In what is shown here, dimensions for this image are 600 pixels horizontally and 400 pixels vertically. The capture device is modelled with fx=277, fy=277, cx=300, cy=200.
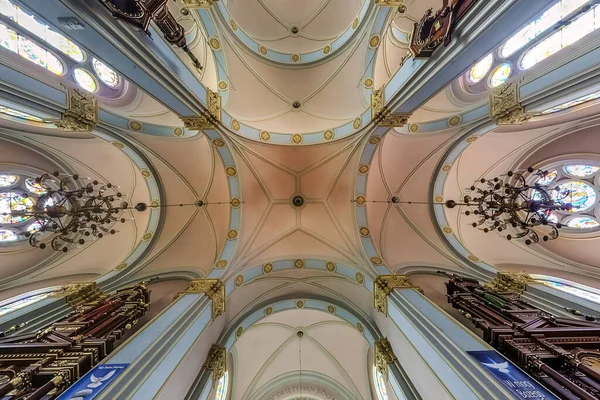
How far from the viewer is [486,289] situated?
845cm

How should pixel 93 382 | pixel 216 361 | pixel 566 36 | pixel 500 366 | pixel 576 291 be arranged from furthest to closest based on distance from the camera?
pixel 216 361 → pixel 576 291 → pixel 566 36 → pixel 500 366 → pixel 93 382

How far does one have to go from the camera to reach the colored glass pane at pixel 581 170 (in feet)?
31.8

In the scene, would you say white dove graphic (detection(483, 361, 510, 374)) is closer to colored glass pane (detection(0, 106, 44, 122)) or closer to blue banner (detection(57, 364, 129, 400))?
blue banner (detection(57, 364, 129, 400))

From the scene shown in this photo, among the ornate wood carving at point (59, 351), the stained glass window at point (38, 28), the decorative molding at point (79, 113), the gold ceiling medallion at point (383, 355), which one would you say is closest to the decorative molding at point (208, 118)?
the decorative molding at point (79, 113)

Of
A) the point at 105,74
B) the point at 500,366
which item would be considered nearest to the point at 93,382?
the point at 500,366

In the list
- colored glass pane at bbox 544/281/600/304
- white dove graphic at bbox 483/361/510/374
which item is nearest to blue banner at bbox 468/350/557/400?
white dove graphic at bbox 483/361/510/374

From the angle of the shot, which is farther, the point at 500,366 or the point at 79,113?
the point at 79,113

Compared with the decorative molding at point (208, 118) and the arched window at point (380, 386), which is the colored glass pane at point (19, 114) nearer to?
the decorative molding at point (208, 118)

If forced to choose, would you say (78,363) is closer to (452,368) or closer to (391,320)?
(452,368)

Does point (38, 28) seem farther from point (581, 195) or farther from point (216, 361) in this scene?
point (581, 195)

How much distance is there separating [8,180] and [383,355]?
14.3 m

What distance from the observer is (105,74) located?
32.4ft

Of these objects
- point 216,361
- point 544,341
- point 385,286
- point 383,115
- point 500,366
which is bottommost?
point 216,361

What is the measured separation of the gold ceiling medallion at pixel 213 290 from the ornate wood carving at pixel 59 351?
1969 millimetres
